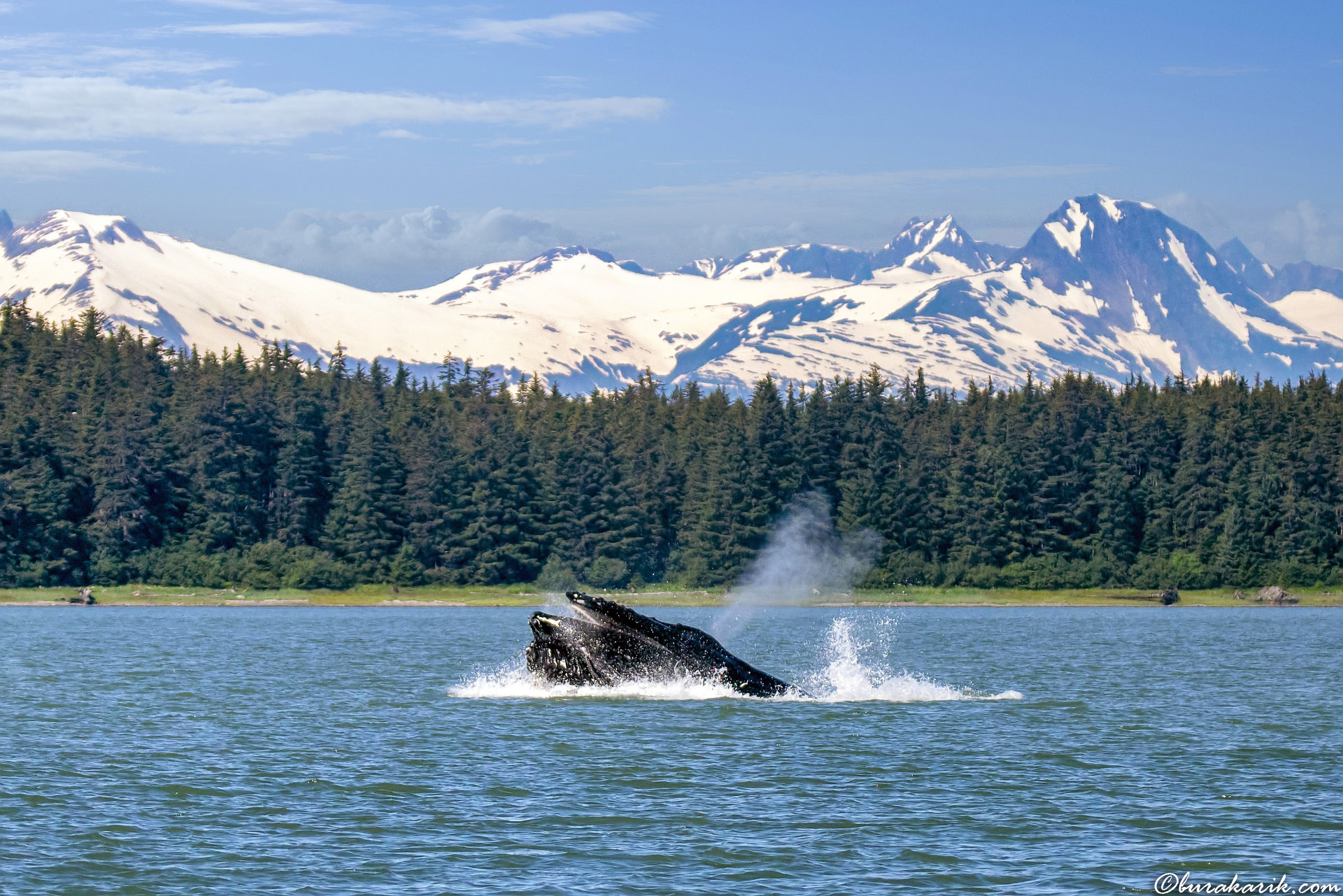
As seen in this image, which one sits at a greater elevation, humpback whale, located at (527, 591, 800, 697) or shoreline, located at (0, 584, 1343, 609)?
humpback whale, located at (527, 591, 800, 697)

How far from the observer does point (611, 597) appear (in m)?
152

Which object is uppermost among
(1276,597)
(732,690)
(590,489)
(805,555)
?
(590,489)

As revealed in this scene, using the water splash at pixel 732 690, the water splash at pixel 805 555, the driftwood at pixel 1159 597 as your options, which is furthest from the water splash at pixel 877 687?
the driftwood at pixel 1159 597

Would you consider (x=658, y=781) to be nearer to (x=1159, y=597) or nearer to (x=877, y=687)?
(x=877, y=687)

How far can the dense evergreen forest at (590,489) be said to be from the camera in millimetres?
158750

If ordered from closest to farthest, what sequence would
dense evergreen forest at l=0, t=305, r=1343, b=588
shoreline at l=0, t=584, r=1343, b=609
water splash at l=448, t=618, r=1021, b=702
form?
water splash at l=448, t=618, r=1021, b=702 → shoreline at l=0, t=584, r=1343, b=609 → dense evergreen forest at l=0, t=305, r=1343, b=588

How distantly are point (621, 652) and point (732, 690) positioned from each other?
3938mm

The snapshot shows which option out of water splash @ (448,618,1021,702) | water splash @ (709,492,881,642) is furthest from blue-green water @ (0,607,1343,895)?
water splash @ (709,492,881,642)

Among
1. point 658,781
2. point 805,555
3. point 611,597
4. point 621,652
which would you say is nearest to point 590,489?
point 611,597

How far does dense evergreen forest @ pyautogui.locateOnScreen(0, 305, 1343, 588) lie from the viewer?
159 metres

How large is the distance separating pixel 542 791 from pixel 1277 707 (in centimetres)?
2716

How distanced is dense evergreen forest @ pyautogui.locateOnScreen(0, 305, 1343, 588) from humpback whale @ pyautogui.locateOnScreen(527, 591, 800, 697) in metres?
107

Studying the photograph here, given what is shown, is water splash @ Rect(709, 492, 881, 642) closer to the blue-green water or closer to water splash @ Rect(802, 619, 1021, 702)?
water splash @ Rect(802, 619, 1021, 702)

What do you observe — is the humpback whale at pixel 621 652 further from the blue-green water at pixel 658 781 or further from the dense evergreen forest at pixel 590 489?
the dense evergreen forest at pixel 590 489
